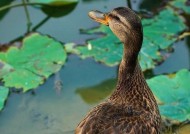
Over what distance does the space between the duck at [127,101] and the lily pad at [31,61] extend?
1.08 metres

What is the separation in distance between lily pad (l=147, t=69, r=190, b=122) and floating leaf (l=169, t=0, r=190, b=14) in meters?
1.27

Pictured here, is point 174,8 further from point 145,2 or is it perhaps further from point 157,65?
point 157,65

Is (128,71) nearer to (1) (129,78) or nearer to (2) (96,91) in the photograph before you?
(1) (129,78)

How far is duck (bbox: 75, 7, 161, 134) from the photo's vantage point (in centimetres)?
374

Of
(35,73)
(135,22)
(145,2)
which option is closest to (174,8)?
(145,2)

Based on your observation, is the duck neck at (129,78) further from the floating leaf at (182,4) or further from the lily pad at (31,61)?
the floating leaf at (182,4)

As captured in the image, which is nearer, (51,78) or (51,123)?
(51,123)

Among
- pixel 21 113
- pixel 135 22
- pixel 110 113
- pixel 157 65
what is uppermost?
pixel 135 22

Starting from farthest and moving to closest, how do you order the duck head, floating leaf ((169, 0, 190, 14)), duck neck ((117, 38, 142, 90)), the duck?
floating leaf ((169, 0, 190, 14)), duck neck ((117, 38, 142, 90)), the duck head, the duck

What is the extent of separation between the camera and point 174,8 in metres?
6.03

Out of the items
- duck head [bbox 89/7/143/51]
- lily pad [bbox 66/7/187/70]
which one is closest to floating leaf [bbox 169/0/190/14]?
lily pad [bbox 66/7/187/70]

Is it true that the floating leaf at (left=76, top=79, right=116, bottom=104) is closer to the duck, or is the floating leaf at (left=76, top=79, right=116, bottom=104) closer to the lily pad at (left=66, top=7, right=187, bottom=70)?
the lily pad at (left=66, top=7, right=187, bottom=70)

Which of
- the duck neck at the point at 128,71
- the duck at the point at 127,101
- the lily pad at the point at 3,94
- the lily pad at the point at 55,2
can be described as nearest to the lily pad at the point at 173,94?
the duck at the point at 127,101

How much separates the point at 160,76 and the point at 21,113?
4.12ft
